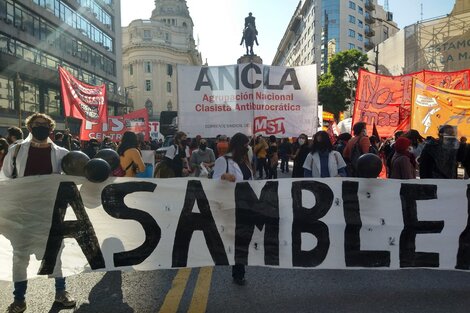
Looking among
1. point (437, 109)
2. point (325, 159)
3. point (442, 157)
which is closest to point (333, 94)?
point (437, 109)

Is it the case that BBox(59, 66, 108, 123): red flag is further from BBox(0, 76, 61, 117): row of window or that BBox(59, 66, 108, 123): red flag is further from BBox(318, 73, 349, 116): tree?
BBox(318, 73, 349, 116): tree

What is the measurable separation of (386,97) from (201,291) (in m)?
9.52

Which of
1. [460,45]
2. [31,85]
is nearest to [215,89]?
[460,45]

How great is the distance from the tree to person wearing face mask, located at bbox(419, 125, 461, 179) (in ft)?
119

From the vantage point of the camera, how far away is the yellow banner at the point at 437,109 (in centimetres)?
800

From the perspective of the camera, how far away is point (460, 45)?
24.8m

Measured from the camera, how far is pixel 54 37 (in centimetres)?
3478

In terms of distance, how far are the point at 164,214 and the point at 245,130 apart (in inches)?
113

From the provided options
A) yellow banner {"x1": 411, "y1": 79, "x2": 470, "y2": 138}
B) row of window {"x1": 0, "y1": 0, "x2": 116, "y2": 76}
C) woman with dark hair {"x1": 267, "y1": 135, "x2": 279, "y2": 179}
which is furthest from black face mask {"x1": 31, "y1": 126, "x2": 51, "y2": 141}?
row of window {"x1": 0, "y1": 0, "x2": 116, "y2": 76}

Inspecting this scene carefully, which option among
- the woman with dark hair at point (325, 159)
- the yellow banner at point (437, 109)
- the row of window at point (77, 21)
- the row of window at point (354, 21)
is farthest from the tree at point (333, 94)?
the woman with dark hair at point (325, 159)

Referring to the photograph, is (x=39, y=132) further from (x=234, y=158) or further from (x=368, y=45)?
(x=368, y=45)

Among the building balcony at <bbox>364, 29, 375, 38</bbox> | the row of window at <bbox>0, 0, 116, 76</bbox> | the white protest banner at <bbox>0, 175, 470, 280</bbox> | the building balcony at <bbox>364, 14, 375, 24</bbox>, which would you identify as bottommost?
the white protest banner at <bbox>0, 175, 470, 280</bbox>

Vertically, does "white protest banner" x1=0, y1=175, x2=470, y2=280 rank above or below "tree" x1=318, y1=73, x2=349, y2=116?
below

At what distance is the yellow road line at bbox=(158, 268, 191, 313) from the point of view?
378 cm
